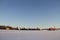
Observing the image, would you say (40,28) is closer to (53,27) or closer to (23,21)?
(53,27)

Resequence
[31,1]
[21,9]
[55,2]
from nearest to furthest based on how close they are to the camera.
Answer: [55,2], [31,1], [21,9]

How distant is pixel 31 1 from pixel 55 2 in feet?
3.06

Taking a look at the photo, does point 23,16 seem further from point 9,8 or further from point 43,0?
point 43,0

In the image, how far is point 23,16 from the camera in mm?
4676

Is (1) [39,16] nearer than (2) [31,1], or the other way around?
(2) [31,1]

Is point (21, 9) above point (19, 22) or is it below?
above

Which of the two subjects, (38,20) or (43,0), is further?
(38,20)

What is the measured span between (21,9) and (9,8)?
514 mm

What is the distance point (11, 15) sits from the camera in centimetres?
450

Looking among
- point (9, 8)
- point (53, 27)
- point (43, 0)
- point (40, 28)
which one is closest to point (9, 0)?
point (9, 8)

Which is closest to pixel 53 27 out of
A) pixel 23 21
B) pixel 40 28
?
pixel 40 28

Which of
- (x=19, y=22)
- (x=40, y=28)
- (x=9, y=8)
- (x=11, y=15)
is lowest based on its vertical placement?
(x=40, y=28)

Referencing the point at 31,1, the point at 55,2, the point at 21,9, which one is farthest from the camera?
the point at 21,9

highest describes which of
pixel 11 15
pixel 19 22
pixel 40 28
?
pixel 11 15
